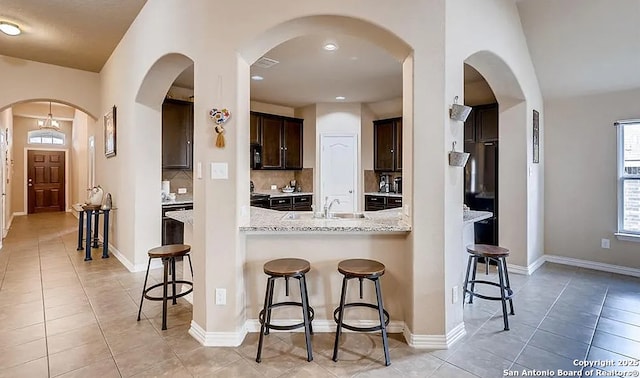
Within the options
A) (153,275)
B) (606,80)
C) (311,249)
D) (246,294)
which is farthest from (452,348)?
(606,80)

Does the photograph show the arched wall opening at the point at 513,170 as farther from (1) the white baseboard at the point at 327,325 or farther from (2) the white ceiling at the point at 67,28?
(2) the white ceiling at the point at 67,28

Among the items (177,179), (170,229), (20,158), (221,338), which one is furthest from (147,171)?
(20,158)

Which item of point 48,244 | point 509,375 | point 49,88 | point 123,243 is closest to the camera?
point 509,375

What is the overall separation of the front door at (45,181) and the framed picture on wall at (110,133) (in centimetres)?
681

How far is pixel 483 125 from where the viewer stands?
4.68m

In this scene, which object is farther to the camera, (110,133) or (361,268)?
(110,133)

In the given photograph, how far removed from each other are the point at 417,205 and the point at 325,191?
13.9 ft

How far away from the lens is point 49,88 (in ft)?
17.2

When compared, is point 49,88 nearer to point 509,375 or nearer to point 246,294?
point 246,294

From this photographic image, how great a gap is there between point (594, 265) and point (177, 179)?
20.0 ft

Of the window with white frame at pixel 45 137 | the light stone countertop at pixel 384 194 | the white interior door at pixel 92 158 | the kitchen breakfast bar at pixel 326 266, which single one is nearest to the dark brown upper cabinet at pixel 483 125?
the light stone countertop at pixel 384 194

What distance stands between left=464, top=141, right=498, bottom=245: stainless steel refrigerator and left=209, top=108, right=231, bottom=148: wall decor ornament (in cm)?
359

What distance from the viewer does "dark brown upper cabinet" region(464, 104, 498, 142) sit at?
4570mm

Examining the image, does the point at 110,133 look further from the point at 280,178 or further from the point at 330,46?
the point at 330,46
